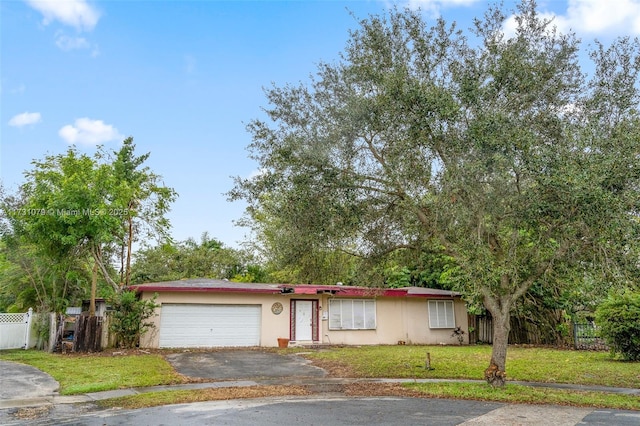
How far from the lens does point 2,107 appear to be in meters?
12.8

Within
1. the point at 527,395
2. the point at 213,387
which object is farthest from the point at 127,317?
the point at 527,395

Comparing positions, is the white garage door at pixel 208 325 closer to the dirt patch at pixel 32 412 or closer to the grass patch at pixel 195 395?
the grass patch at pixel 195 395

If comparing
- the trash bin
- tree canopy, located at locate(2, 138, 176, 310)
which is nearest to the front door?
the trash bin

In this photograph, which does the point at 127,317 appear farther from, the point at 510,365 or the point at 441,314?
the point at 441,314

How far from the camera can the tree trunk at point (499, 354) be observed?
32.8 feet

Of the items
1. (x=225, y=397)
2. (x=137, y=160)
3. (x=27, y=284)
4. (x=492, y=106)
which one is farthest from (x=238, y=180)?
(x=27, y=284)

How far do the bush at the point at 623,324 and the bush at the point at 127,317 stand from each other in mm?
16183

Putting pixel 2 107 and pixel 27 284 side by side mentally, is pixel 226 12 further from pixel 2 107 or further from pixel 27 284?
pixel 27 284

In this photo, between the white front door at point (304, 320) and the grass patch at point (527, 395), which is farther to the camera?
the white front door at point (304, 320)

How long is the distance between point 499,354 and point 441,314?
1301 centimetres

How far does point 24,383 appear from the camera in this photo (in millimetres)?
10500

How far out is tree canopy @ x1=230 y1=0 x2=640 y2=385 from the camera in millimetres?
8477

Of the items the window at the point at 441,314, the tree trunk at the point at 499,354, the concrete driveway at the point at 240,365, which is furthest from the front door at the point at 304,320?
the tree trunk at the point at 499,354

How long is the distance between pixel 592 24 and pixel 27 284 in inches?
1043
